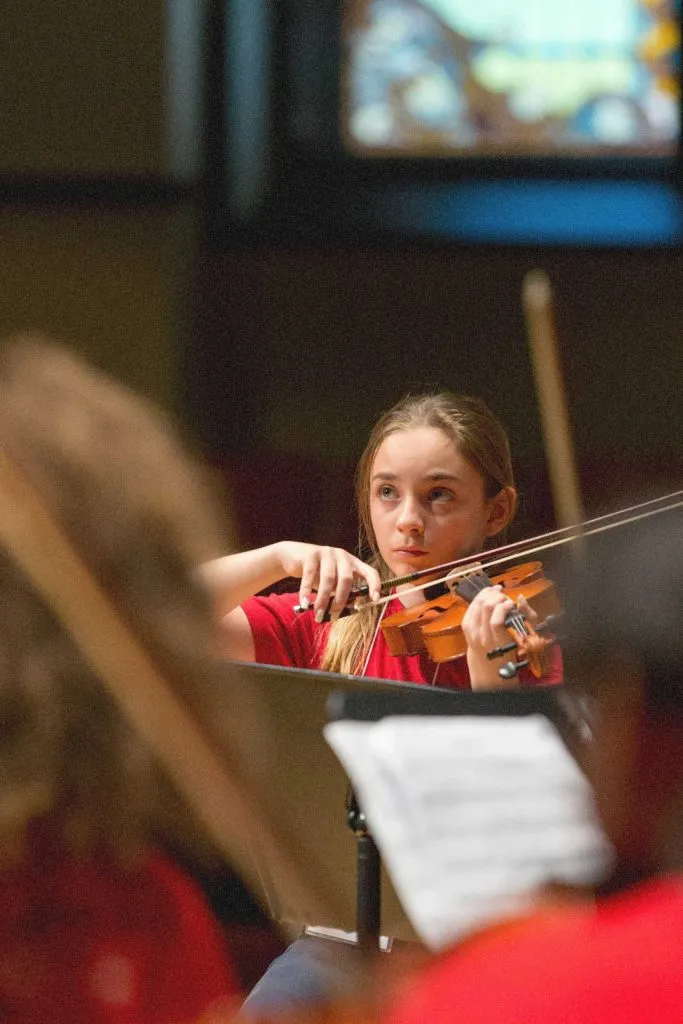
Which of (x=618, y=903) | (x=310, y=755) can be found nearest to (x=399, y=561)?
(x=310, y=755)

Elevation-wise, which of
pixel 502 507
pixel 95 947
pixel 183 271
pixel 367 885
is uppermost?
pixel 183 271

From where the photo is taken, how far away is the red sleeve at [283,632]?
1137 millimetres

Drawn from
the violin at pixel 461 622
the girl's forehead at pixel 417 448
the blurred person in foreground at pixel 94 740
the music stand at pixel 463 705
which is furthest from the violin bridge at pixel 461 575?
the blurred person in foreground at pixel 94 740

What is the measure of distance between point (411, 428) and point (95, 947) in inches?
31.8

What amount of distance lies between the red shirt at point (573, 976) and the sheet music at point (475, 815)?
218mm

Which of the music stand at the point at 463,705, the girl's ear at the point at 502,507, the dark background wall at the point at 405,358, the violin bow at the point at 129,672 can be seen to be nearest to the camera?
the violin bow at the point at 129,672

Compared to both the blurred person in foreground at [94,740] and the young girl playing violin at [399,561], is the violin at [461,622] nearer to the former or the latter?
the young girl playing violin at [399,561]

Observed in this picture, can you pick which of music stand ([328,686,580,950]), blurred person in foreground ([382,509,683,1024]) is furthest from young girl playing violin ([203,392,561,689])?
music stand ([328,686,580,950])

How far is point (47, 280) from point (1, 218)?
6.1 inches

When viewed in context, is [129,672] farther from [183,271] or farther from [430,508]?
[183,271]

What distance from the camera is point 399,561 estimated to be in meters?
1.23

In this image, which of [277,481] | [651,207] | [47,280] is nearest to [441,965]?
[277,481]

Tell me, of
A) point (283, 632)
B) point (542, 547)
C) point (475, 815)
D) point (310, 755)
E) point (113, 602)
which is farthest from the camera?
point (542, 547)

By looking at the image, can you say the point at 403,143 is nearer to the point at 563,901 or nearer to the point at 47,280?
the point at 47,280
